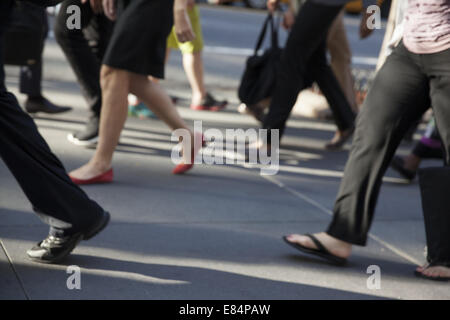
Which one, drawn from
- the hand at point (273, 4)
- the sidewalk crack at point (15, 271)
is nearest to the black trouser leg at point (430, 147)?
the hand at point (273, 4)

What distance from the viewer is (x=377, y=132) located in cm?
342

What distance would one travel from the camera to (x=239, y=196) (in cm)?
468

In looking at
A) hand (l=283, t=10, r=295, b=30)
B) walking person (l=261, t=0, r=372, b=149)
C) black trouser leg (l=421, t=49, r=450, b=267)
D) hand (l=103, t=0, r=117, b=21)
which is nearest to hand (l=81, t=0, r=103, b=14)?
hand (l=103, t=0, r=117, b=21)

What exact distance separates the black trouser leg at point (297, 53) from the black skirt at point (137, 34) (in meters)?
1.39

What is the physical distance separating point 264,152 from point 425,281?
2.35m

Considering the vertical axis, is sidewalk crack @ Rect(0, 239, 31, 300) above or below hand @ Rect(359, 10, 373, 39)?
below

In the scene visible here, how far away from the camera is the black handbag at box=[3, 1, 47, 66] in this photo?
17.8 feet

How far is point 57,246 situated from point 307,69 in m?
3.40

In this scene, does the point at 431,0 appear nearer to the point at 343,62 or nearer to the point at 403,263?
the point at 403,263

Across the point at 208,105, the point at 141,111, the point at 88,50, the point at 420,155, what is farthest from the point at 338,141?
the point at 88,50

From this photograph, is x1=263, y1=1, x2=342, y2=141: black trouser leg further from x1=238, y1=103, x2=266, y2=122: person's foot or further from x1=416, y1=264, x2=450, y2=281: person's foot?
x1=416, y1=264, x2=450, y2=281: person's foot

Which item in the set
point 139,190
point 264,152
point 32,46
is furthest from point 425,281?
point 32,46

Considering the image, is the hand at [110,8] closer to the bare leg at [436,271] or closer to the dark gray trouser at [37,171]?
the dark gray trouser at [37,171]

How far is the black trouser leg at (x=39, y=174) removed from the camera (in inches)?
118
